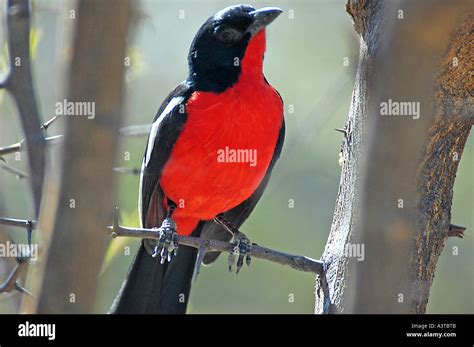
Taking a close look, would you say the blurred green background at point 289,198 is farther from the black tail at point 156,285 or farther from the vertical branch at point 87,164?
the vertical branch at point 87,164

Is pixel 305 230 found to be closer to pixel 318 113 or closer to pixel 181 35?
pixel 181 35

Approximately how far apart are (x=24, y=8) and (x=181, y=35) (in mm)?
4344

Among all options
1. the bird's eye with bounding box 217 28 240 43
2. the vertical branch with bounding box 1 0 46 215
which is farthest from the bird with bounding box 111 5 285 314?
the vertical branch with bounding box 1 0 46 215

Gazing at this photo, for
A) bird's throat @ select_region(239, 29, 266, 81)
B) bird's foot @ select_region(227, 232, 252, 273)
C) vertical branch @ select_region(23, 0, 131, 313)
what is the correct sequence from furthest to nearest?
bird's throat @ select_region(239, 29, 266, 81) < bird's foot @ select_region(227, 232, 252, 273) < vertical branch @ select_region(23, 0, 131, 313)

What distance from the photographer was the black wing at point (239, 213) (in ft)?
13.5

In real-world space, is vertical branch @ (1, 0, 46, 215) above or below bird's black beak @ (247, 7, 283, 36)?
below

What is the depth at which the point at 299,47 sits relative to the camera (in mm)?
7219

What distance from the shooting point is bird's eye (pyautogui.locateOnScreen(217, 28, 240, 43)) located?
3.90 m

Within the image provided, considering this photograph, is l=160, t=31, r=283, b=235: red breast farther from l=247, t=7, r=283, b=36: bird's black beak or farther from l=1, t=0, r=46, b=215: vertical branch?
l=1, t=0, r=46, b=215: vertical branch

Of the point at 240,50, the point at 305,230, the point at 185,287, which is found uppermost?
the point at 240,50

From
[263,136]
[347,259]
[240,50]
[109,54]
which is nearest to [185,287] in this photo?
[263,136]

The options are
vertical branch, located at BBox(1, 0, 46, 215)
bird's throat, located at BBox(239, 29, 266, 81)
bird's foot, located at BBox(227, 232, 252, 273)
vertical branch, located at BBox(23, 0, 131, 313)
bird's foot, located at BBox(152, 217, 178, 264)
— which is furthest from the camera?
bird's throat, located at BBox(239, 29, 266, 81)

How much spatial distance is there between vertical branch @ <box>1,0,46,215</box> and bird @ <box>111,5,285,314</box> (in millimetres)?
1462

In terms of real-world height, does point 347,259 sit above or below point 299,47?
below
